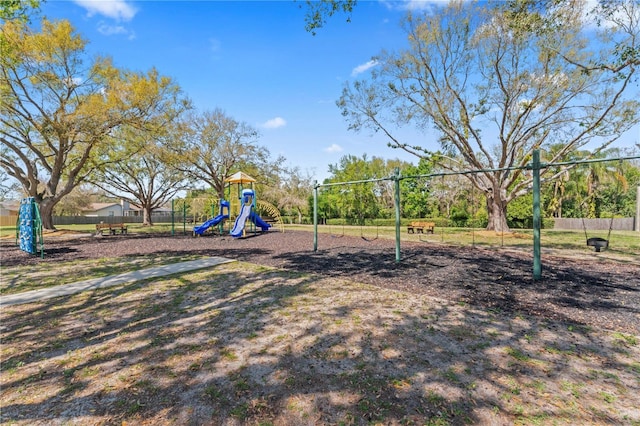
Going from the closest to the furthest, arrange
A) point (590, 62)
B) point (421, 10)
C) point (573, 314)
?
point (573, 314) < point (590, 62) < point (421, 10)

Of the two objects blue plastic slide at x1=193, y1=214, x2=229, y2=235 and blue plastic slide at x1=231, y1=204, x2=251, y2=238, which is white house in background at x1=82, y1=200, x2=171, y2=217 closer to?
blue plastic slide at x1=193, y1=214, x2=229, y2=235

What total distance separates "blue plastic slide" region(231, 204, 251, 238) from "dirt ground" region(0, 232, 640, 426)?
351 inches

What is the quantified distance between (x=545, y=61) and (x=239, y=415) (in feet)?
58.0

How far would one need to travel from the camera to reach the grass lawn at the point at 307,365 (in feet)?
6.69

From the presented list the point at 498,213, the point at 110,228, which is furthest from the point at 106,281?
the point at 498,213

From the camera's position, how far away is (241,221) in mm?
14578

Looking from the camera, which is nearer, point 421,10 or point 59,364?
point 59,364

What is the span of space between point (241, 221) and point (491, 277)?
36.6 ft

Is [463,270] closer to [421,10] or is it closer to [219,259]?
[219,259]

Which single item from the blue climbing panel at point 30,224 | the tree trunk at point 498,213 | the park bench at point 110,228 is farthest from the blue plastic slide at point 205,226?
the tree trunk at point 498,213

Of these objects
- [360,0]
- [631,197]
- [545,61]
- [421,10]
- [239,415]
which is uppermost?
[421,10]

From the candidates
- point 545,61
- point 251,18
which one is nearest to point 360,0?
point 251,18

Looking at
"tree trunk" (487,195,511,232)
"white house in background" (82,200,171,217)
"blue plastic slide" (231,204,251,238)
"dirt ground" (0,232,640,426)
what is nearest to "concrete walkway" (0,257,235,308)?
"dirt ground" (0,232,640,426)

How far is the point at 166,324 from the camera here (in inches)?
141
